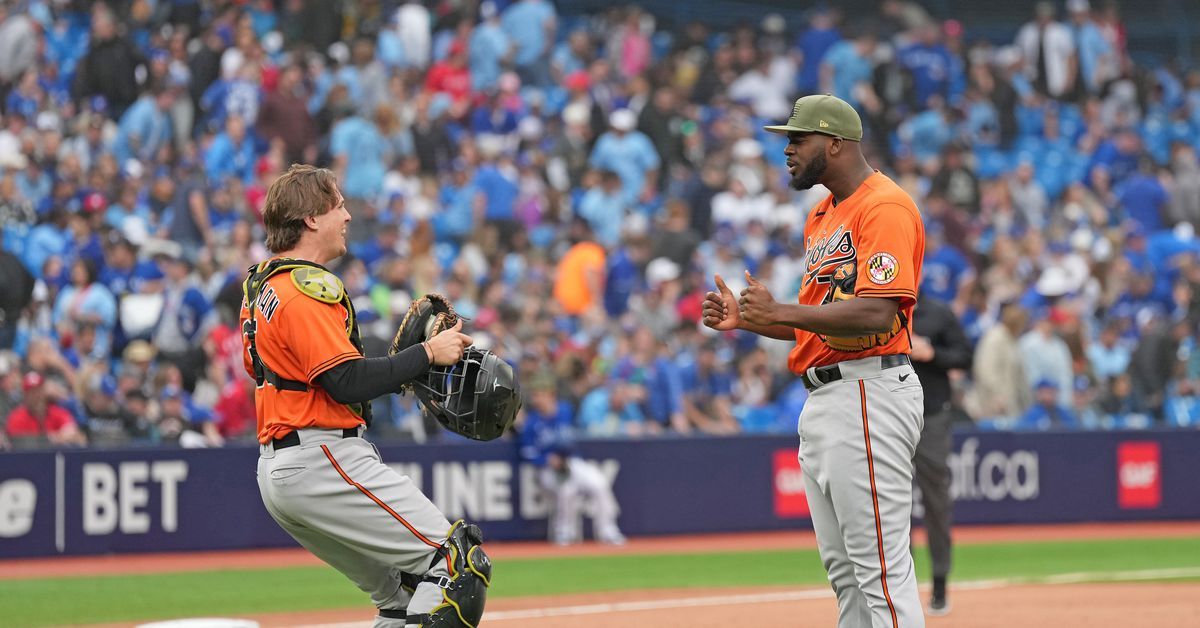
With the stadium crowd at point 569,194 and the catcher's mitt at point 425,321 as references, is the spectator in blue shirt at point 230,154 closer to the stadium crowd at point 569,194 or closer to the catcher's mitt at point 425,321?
the stadium crowd at point 569,194

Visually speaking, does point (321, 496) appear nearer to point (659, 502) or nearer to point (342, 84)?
point (659, 502)

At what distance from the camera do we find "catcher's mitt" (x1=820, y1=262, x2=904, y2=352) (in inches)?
234

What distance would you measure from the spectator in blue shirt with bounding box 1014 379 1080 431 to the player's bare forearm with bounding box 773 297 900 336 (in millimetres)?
11204

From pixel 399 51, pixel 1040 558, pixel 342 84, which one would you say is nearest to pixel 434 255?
pixel 342 84

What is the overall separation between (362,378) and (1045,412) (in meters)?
12.4

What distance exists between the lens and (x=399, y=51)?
20469mm

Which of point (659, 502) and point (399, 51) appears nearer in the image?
point (659, 502)

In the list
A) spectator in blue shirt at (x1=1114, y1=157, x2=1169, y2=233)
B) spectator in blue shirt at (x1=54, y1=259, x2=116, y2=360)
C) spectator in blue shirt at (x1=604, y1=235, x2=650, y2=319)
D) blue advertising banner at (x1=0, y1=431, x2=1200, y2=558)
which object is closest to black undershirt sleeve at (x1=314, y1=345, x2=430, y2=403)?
blue advertising banner at (x1=0, y1=431, x2=1200, y2=558)

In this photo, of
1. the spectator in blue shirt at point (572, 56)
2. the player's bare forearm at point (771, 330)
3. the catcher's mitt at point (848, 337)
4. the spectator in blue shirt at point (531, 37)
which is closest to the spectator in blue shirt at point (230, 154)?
the spectator in blue shirt at point (531, 37)

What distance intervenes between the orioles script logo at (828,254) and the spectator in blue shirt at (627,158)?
13.5m

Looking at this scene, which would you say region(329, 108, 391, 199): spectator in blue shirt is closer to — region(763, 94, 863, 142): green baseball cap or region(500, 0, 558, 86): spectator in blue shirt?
region(500, 0, 558, 86): spectator in blue shirt

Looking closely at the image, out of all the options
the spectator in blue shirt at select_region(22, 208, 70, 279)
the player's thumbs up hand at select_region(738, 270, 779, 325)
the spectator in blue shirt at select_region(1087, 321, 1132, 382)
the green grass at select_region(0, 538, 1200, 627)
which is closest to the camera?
the player's thumbs up hand at select_region(738, 270, 779, 325)

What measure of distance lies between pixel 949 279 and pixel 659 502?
565 centimetres

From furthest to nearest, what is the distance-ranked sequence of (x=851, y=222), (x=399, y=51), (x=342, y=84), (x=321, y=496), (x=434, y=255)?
(x=399, y=51)
(x=342, y=84)
(x=434, y=255)
(x=851, y=222)
(x=321, y=496)
